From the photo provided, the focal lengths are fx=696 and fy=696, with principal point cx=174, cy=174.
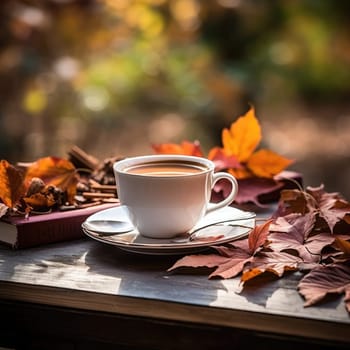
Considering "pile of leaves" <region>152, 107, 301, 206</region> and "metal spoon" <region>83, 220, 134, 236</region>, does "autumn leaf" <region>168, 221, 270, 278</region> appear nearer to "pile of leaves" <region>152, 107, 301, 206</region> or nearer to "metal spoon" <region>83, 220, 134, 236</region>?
"metal spoon" <region>83, 220, 134, 236</region>

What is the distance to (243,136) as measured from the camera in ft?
3.33

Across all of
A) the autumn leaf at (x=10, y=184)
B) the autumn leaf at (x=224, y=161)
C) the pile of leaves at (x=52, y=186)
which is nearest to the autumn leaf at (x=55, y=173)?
the pile of leaves at (x=52, y=186)

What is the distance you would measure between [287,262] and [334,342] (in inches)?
5.7

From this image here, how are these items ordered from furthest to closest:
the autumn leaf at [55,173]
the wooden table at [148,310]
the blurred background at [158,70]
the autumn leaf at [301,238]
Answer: the blurred background at [158,70] → the autumn leaf at [55,173] → the autumn leaf at [301,238] → the wooden table at [148,310]

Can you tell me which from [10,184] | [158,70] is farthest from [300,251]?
[158,70]

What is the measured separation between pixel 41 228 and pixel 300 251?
12.3 inches

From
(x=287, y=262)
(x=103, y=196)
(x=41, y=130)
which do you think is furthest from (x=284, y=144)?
(x=287, y=262)

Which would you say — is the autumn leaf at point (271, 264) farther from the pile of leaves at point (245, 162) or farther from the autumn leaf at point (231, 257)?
the pile of leaves at point (245, 162)

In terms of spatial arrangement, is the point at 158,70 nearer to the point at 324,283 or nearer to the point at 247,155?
the point at 247,155

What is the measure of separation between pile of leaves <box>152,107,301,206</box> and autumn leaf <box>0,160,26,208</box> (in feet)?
0.83

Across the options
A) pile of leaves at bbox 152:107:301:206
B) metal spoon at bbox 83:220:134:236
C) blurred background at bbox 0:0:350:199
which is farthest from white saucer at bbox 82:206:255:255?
blurred background at bbox 0:0:350:199

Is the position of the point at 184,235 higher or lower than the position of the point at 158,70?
lower

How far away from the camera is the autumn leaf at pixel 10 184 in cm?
→ 87

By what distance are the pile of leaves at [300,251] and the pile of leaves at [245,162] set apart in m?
0.12
